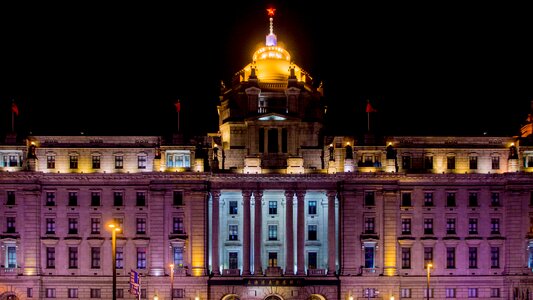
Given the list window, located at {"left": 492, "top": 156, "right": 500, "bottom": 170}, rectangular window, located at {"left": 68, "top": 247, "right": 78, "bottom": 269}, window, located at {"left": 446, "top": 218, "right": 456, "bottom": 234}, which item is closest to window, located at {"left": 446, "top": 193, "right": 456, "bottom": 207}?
window, located at {"left": 446, "top": 218, "right": 456, "bottom": 234}

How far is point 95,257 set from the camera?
9338cm

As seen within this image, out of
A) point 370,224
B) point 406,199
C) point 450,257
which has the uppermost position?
point 406,199

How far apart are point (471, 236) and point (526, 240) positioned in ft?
23.0

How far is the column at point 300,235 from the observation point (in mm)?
93938

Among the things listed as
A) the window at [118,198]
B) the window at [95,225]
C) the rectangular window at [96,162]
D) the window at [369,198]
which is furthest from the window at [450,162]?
the window at [95,225]

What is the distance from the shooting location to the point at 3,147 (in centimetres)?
9425

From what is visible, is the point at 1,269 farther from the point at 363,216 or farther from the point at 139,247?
the point at 363,216

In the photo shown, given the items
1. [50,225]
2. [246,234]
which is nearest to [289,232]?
[246,234]

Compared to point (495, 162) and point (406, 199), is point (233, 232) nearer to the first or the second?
point (406, 199)

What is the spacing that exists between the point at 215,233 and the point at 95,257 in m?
15.9

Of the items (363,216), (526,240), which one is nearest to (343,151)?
(363,216)

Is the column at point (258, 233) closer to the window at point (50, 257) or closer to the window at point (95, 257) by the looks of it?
the window at point (95, 257)

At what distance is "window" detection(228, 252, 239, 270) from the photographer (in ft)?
312

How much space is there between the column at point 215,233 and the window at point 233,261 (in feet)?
7.41
